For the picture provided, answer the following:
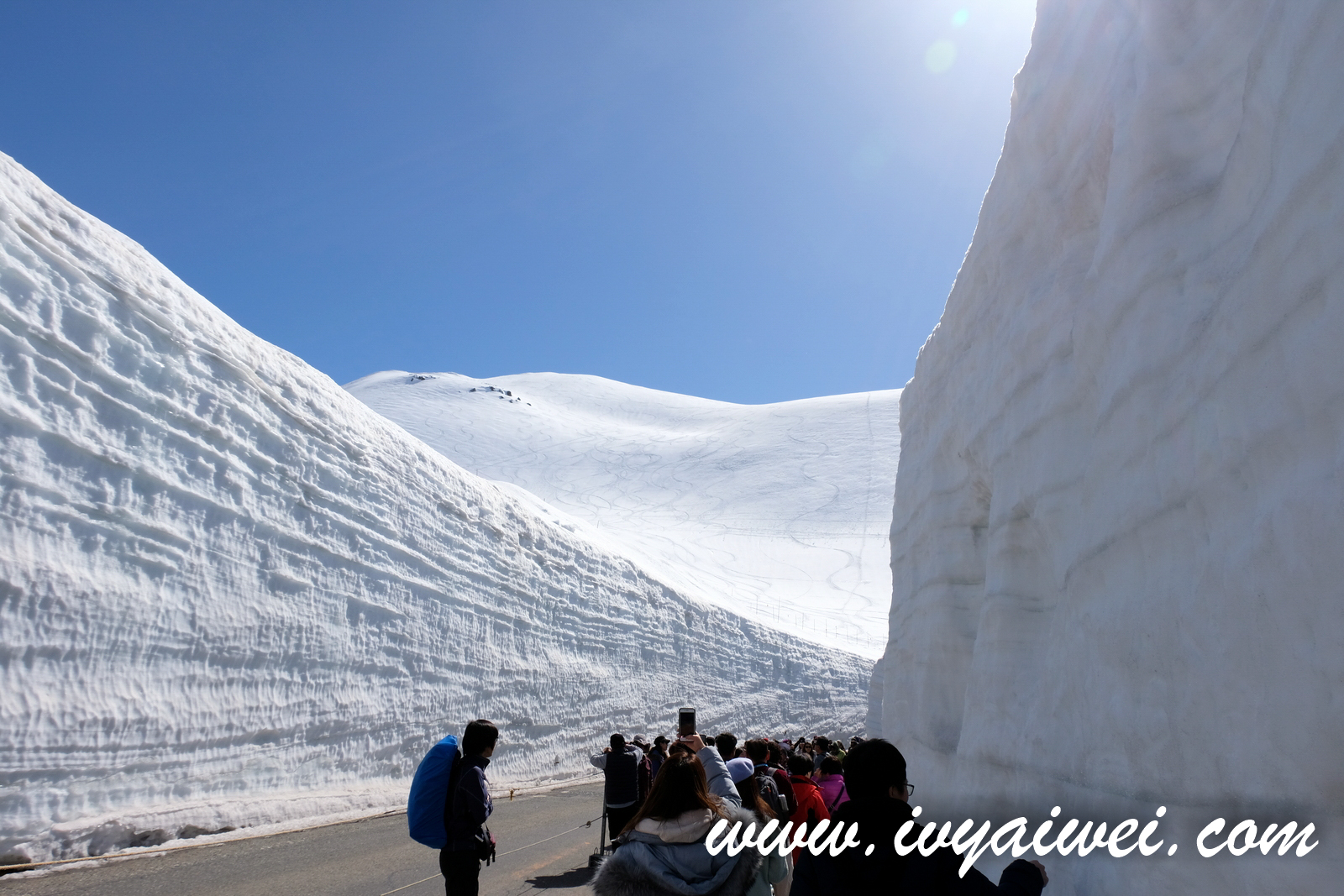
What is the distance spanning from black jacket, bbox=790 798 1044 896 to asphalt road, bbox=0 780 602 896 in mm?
5027

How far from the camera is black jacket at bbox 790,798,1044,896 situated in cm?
213

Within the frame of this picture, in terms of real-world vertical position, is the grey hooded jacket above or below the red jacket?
above

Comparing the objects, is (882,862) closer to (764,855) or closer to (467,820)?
(764,855)

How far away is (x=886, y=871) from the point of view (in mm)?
2176

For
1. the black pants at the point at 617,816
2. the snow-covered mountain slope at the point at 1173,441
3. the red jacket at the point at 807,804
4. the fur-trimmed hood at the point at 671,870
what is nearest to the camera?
the snow-covered mountain slope at the point at 1173,441

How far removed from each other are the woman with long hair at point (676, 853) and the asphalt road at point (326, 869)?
171 inches

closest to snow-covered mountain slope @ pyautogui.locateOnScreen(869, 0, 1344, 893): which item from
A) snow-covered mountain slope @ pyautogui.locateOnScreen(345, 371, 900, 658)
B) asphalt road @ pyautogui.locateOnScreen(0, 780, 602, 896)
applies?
asphalt road @ pyautogui.locateOnScreen(0, 780, 602, 896)

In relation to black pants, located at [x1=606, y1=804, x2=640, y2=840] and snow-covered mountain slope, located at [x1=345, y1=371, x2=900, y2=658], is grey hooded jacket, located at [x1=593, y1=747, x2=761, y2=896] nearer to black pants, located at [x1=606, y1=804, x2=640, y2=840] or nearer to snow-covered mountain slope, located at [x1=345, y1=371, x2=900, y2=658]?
black pants, located at [x1=606, y1=804, x2=640, y2=840]

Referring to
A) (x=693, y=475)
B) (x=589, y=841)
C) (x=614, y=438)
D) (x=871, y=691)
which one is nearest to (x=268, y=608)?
(x=589, y=841)

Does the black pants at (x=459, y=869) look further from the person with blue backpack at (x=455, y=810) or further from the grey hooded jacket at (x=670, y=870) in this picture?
the grey hooded jacket at (x=670, y=870)

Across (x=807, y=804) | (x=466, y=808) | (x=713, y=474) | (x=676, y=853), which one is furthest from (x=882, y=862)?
(x=713, y=474)

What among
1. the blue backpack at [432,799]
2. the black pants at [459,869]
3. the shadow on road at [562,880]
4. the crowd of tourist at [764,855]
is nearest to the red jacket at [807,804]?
the crowd of tourist at [764,855]

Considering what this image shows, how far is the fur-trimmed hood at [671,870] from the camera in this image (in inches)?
107

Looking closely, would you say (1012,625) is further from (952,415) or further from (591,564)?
(591,564)
